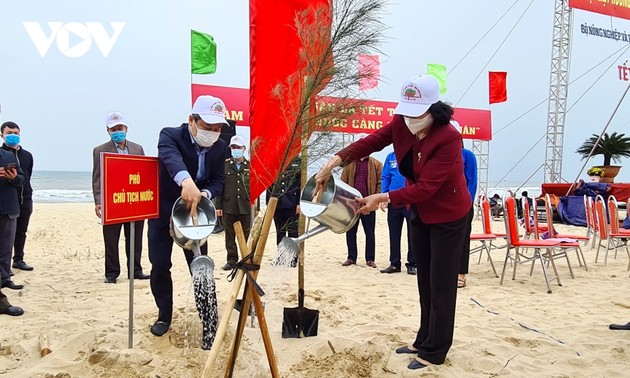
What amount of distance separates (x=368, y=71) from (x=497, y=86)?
1232 cm

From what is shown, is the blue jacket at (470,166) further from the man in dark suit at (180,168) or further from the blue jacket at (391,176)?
the man in dark suit at (180,168)

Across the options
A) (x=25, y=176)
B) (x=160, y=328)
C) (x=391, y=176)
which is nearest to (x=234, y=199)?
(x=391, y=176)

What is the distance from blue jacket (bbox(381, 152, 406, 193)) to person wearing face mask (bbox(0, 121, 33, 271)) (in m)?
3.62

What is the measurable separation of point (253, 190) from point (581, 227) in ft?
35.4

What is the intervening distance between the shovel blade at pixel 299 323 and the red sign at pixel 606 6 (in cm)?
1423

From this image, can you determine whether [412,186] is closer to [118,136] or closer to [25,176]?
[118,136]

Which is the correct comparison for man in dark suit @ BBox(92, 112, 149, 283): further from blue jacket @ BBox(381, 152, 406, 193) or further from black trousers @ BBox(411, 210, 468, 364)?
black trousers @ BBox(411, 210, 468, 364)

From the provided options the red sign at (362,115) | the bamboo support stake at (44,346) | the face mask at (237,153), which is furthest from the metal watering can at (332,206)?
the face mask at (237,153)

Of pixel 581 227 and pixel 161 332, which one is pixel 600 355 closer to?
pixel 161 332

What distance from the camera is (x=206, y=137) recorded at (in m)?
2.61

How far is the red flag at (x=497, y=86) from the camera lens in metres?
13.5

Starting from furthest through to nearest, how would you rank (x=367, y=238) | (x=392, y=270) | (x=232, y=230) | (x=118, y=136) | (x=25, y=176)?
(x=367, y=238) → (x=232, y=230) → (x=392, y=270) → (x=25, y=176) → (x=118, y=136)

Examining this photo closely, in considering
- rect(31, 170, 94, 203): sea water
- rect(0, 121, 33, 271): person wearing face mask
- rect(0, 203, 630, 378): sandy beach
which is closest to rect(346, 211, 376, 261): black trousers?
rect(0, 203, 630, 378): sandy beach

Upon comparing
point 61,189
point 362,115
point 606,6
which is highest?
point 606,6
